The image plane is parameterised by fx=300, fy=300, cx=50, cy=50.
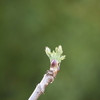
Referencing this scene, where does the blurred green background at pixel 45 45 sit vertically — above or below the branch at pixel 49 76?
above

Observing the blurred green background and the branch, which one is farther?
the blurred green background

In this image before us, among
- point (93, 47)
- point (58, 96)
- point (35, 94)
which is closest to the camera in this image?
point (35, 94)

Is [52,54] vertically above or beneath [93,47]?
beneath

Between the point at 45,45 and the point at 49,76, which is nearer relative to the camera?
the point at 49,76

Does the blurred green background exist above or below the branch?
above

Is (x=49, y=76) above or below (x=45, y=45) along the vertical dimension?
below

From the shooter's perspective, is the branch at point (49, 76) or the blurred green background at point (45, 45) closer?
the branch at point (49, 76)

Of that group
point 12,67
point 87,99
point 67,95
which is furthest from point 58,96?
point 12,67

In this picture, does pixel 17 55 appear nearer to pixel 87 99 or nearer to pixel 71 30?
pixel 71 30
